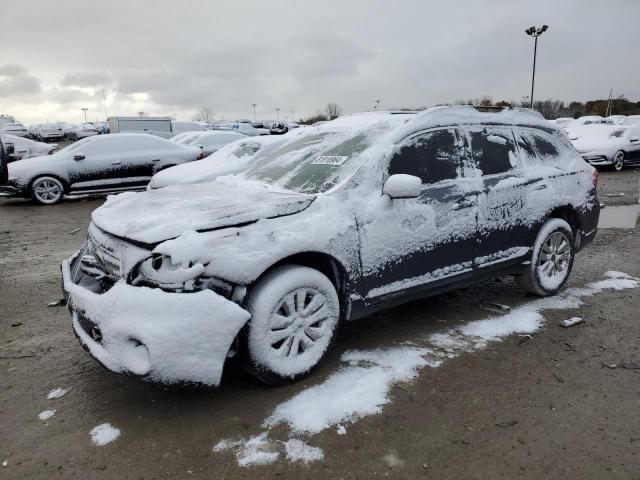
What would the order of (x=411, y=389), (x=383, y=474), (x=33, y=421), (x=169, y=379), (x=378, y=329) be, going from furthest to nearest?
(x=378, y=329) → (x=411, y=389) → (x=33, y=421) → (x=169, y=379) → (x=383, y=474)

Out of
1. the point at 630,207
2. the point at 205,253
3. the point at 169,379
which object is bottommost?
the point at 630,207

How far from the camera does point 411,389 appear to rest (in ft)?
10.4

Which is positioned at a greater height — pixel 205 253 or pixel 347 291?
pixel 205 253

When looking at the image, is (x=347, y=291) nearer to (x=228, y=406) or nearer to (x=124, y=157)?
(x=228, y=406)

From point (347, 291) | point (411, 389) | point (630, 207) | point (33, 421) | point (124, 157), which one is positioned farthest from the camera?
point (124, 157)

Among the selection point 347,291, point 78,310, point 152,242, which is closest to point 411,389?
point 347,291

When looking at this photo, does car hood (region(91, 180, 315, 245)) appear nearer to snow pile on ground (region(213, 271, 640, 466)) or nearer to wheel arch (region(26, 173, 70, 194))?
snow pile on ground (region(213, 271, 640, 466))

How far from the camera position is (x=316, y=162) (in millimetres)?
3914

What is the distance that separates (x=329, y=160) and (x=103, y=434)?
234 cm

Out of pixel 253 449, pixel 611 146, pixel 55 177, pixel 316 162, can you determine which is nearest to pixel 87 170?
pixel 55 177

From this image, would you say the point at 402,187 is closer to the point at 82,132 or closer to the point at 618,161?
the point at 618,161

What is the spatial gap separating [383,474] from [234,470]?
0.72m

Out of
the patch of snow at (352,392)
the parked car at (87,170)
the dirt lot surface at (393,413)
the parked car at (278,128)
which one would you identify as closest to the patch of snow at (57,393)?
the dirt lot surface at (393,413)

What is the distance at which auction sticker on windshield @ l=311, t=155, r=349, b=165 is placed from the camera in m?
3.74
